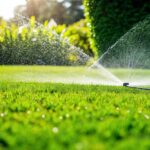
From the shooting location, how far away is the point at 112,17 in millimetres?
13766

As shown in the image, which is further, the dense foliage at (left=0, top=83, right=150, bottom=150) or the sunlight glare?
the sunlight glare

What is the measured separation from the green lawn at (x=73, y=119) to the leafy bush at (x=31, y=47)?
548cm

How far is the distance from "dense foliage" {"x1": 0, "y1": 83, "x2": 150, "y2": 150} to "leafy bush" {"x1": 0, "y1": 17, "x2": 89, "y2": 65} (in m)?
5.52

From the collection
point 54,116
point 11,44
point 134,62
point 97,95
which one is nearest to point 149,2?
point 134,62

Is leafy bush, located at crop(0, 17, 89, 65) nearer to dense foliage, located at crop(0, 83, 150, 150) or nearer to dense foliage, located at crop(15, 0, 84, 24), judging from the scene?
dense foliage, located at crop(0, 83, 150, 150)

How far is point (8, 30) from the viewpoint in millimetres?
12453

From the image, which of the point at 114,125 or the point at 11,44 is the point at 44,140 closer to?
the point at 114,125

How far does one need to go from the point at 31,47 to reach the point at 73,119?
27.4ft

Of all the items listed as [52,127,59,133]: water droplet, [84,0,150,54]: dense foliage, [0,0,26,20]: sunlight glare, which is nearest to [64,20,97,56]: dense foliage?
[84,0,150,54]: dense foliage

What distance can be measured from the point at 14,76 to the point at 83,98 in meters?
3.53

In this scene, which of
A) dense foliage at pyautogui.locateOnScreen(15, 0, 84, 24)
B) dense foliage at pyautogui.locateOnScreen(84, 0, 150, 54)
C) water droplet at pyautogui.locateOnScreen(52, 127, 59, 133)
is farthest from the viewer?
dense foliage at pyautogui.locateOnScreen(15, 0, 84, 24)

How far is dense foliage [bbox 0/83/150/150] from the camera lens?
295 cm

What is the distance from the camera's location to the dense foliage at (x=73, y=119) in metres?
2.95

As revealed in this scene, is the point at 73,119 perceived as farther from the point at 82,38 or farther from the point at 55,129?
the point at 82,38
